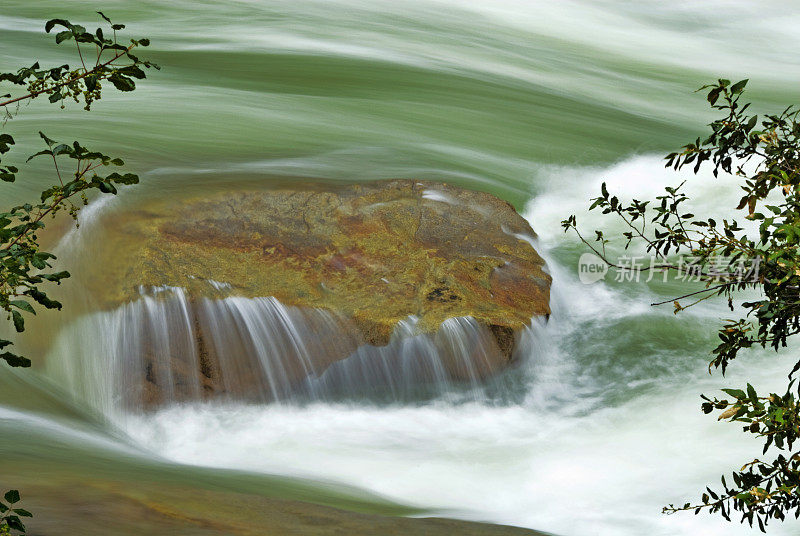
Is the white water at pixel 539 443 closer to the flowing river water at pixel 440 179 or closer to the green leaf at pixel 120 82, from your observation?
the flowing river water at pixel 440 179

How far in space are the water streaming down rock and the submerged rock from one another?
1 cm

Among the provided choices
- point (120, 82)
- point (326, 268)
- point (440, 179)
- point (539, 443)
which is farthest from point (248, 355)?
point (120, 82)

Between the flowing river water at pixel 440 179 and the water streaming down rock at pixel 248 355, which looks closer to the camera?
the flowing river water at pixel 440 179

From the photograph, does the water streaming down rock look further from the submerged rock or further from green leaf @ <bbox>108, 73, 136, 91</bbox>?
green leaf @ <bbox>108, 73, 136, 91</bbox>

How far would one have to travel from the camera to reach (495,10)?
14680 millimetres

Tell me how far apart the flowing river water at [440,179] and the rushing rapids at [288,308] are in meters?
0.11

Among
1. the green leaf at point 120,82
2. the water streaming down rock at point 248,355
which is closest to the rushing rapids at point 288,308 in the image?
the water streaming down rock at point 248,355

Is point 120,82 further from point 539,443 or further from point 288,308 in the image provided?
point 539,443

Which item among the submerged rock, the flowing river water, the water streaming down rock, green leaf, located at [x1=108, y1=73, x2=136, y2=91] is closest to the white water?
the flowing river water

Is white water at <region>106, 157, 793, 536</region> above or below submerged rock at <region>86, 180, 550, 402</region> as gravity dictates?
below

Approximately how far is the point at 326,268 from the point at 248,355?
2.66 ft

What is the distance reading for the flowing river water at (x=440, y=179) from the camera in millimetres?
5008

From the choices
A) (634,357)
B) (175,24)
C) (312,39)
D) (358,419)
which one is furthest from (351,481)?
(175,24)

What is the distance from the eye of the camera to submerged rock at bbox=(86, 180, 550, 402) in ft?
19.2
